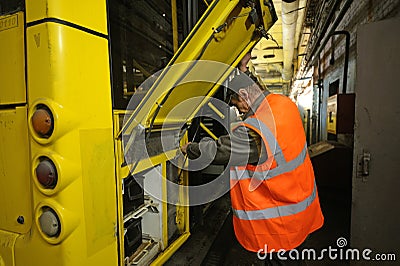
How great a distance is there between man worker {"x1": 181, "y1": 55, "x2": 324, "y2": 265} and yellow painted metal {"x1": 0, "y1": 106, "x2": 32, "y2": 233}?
977 mm

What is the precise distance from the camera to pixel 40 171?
0.99m

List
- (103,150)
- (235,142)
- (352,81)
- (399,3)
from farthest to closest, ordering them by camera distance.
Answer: (352,81) < (399,3) < (235,142) < (103,150)

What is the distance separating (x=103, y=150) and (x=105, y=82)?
0.30 m

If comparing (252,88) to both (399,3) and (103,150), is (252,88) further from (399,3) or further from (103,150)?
(399,3)

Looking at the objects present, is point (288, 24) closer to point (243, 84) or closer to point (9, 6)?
point (243, 84)

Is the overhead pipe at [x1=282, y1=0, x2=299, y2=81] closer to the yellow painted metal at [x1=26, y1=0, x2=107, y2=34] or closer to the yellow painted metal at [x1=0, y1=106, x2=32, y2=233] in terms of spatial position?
the yellow painted metal at [x1=26, y1=0, x2=107, y2=34]

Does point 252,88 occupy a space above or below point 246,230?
above

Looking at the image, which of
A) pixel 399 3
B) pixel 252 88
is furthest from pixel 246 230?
pixel 399 3

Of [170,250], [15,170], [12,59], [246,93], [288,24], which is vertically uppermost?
[288,24]

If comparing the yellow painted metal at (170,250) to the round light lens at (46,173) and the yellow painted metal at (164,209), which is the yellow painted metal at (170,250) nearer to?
the yellow painted metal at (164,209)

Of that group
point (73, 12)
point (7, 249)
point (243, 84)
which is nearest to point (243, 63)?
point (243, 84)

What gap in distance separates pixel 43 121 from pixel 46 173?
7.9 inches

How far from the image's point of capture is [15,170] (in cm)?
A: 112

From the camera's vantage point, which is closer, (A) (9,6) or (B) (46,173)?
(B) (46,173)
